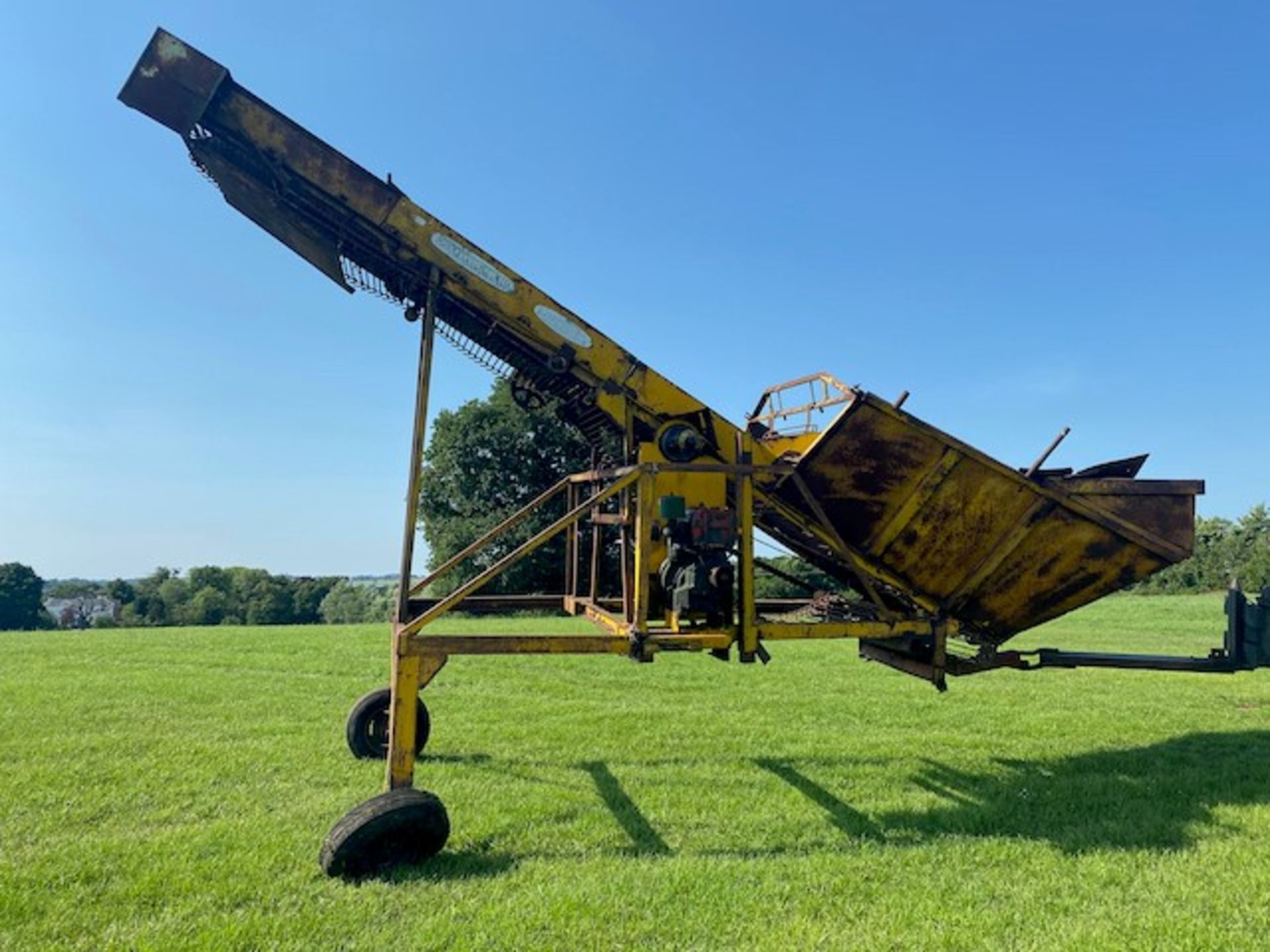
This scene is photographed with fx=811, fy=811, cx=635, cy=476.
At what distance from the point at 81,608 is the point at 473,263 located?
63.4 metres

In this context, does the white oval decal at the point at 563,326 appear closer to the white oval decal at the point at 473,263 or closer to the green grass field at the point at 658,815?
the white oval decal at the point at 473,263

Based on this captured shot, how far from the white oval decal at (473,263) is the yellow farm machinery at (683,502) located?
14mm

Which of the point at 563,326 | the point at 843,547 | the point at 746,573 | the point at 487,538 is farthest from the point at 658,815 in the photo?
the point at 563,326

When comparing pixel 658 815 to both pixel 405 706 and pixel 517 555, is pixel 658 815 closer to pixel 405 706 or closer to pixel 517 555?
pixel 405 706

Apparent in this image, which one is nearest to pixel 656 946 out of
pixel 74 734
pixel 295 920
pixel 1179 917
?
pixel 295 920

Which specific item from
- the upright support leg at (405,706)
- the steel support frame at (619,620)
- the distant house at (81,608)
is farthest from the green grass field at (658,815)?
the distant house at (81,608)

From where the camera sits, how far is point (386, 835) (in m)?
4.60

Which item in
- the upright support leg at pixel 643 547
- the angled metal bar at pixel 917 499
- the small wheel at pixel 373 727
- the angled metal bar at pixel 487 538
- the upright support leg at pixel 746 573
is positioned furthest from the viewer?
the angled metal bar at pixel 487 538

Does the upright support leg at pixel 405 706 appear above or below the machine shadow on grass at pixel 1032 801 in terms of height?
above

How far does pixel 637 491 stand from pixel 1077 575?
4.02 meters

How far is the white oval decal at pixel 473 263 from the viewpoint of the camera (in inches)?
230

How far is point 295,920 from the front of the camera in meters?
3.93

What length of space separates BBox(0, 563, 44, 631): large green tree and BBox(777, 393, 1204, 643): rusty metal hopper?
5367 cm

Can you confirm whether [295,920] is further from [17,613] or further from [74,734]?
[17,613]
